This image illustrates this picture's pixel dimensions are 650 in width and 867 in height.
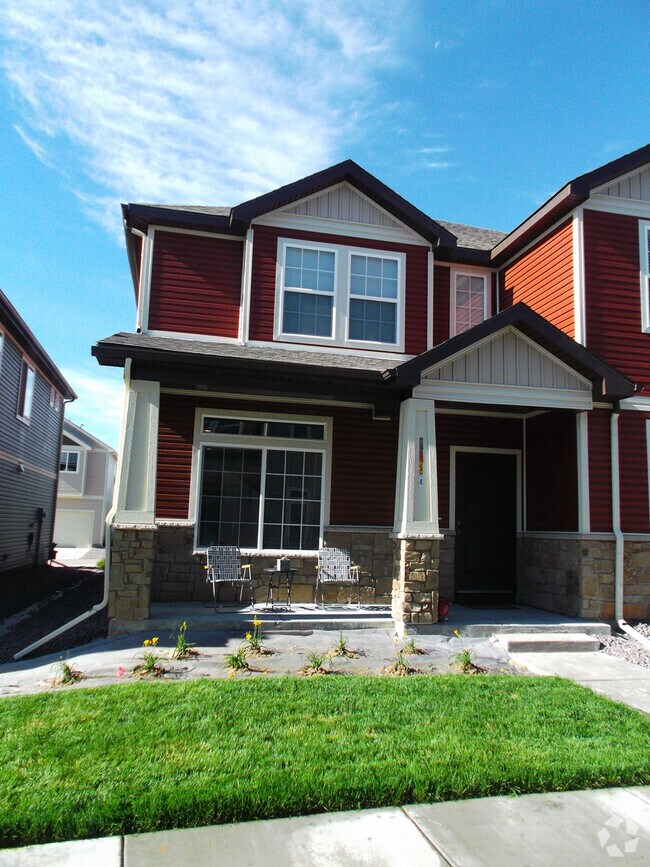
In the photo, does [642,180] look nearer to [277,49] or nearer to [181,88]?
[277,49]

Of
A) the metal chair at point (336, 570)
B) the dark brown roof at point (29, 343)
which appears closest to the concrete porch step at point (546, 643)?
the metal chair at point (336, 570)

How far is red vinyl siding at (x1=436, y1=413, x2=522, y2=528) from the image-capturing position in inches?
393

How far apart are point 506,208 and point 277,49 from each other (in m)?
6.36

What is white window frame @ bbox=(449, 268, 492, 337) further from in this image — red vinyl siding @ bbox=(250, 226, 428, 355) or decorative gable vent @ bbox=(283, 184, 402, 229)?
decorative gable vent @ bbox=(283, 184, 402, 229)

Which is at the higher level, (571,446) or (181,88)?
(181,88)

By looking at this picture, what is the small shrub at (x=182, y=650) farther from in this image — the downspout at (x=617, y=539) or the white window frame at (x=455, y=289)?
the white window frame at (x=455, y=289)

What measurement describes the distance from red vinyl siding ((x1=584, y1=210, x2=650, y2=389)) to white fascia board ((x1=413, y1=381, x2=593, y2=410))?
1110 mm

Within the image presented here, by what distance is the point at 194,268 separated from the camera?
977cm

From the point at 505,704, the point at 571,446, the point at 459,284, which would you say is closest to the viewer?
the point at 505,704

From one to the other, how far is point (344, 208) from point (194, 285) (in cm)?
273

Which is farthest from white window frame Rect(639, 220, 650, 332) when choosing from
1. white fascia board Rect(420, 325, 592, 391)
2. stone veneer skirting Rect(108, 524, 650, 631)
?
stone veneer skirting Rect(108, 524, 650, 631)

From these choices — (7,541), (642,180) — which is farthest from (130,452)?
(7,541)

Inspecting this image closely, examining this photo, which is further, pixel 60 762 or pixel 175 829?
pixel 60 762

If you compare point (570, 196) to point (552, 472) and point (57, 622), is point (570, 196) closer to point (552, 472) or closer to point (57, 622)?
point (552, 472)
